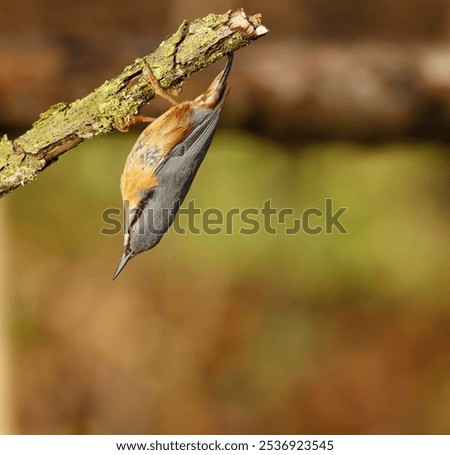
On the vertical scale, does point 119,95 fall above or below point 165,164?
below

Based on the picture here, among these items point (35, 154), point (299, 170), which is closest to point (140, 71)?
point (35, 154)

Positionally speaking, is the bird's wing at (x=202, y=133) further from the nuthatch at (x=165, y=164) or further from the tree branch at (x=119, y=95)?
the tree branch at (x=119, y=95)

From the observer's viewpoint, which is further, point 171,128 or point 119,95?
point 171,128

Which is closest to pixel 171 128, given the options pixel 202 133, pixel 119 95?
pixel 202 133

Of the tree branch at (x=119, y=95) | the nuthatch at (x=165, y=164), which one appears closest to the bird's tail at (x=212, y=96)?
the nuthatch at (x=165, y=164)

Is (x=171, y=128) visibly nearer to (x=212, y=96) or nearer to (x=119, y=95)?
(x=212, y=96)

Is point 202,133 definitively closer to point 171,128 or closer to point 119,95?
point 171,128
